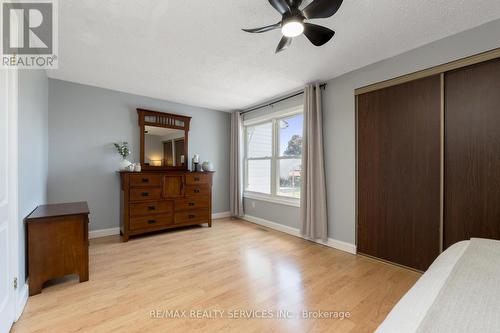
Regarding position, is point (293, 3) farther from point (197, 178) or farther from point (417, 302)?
point (197, 178)

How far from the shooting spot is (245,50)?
244 cm

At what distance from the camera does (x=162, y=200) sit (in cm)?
372

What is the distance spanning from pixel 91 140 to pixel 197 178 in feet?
5.86

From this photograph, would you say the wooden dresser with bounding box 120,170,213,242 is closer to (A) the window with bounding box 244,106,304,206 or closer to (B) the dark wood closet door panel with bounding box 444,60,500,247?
(A) the window with bounding box 244,106,304,206

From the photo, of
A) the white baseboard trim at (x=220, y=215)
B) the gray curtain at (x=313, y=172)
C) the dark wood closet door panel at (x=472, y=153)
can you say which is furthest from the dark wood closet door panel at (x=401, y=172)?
the white baseboard trim at (x=220, y=215)

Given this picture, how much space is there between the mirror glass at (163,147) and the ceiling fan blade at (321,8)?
329 centimetres

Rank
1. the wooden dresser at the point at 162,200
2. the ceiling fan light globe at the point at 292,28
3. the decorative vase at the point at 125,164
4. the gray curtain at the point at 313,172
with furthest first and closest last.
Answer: the decorative vase at the point at 125,164 < the wooden dresser at the point at 162,200 < the gray curtain at the point at 313,172 < the ceiling fan light globe at the point at 292,28

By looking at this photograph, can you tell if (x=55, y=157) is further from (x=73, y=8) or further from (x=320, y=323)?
(x=320, y=323)

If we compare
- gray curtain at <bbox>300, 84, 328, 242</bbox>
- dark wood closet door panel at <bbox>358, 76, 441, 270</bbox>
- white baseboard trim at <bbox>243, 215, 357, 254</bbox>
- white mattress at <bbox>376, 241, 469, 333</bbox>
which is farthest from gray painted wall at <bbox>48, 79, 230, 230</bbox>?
white mattress at <bbox>376, 241, 469, 333</bbox>

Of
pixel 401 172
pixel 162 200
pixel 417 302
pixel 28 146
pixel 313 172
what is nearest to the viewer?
pixel 417 302

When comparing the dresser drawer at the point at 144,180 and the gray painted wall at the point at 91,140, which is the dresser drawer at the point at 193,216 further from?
the gray painted wall at the point at 91,140

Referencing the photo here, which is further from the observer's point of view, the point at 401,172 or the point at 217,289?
the point at 401,172

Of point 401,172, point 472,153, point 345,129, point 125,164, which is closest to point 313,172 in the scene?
point 345,129

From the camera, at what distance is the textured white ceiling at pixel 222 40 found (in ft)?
5.90
